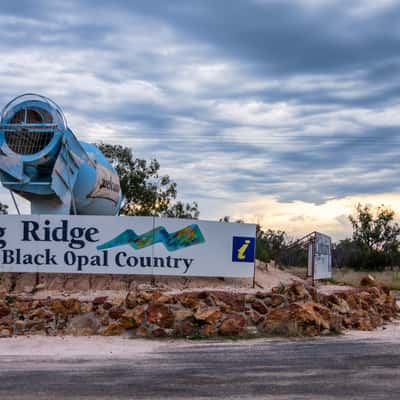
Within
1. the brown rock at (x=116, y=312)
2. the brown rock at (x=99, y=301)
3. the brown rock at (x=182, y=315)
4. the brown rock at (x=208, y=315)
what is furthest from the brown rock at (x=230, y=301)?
the brown rock at (x=99, y=301)

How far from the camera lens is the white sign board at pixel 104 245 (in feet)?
68.6

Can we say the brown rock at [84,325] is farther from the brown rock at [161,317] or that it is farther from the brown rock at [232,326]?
the brown rock at [232,326]

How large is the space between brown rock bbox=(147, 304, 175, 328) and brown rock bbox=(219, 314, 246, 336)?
1252mm

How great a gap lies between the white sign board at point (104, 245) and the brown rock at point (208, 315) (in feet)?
9.87

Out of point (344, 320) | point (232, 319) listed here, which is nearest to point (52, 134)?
point (232, 319)

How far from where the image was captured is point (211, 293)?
19.4m

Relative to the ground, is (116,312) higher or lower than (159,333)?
higher

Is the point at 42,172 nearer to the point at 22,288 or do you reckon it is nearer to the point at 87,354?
the point at 22,288

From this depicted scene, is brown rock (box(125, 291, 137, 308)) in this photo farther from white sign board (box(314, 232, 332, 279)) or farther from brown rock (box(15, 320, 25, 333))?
white sign board (box(314, 232, 332, 279))

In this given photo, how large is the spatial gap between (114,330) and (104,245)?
336 cm

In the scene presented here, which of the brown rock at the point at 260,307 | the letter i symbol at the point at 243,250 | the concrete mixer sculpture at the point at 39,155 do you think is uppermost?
the concrete mixer sculpture at the point at 39,155

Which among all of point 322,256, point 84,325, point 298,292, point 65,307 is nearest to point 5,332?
point 65,307

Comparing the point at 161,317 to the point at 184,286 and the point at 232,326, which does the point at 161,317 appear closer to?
the point at 232,326

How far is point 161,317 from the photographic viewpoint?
18.4 meters
